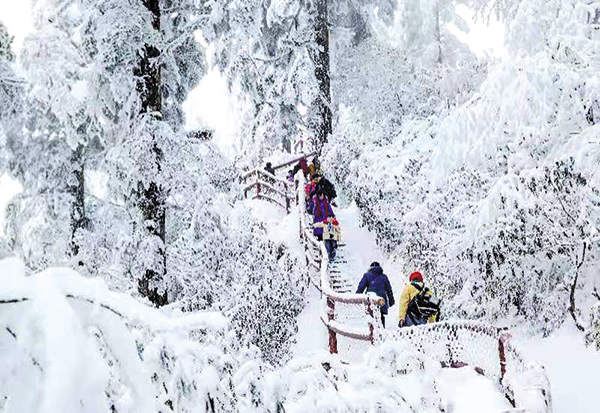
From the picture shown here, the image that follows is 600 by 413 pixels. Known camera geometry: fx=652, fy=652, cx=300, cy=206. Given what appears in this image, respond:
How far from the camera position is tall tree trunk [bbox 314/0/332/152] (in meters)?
23.3

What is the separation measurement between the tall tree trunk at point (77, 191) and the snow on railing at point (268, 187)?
8.25 meters

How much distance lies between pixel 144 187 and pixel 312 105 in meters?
14.5

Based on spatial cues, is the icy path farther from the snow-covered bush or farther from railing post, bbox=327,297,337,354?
railing post, bbox=327,297,337,354

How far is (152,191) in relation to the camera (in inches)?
374

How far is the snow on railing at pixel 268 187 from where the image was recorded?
2261 centimetres

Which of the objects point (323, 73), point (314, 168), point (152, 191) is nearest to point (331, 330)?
point (152, 191)

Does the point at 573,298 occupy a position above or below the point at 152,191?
below

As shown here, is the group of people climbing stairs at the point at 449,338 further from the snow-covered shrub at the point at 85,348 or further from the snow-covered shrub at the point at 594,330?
the snow-covered shrub at the point at 85,348

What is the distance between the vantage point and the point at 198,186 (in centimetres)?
977

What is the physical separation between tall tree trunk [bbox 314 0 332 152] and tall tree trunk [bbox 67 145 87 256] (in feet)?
35.4

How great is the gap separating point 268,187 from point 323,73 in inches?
180

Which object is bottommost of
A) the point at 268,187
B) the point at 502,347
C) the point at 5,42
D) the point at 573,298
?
the point at 502,347

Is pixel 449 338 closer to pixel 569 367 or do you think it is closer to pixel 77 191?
pixel 569 367

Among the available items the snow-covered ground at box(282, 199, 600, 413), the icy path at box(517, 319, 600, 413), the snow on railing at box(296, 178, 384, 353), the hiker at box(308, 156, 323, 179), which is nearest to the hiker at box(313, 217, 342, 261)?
the snow on railing at box(296, 178, 384, 353)
